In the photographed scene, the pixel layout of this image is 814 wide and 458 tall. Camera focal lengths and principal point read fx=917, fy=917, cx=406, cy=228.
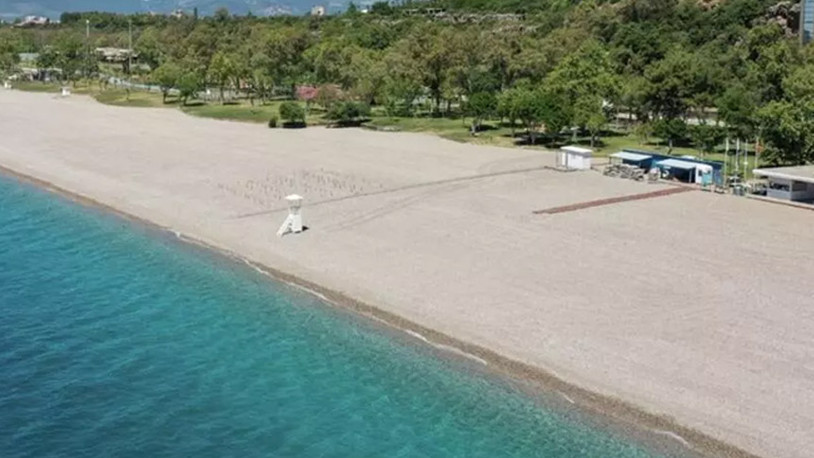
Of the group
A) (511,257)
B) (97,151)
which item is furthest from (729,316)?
(97,151)

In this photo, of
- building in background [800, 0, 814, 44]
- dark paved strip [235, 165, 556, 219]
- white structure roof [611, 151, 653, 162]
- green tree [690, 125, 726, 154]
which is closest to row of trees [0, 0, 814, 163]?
green tree [690, 125, 726, 154]

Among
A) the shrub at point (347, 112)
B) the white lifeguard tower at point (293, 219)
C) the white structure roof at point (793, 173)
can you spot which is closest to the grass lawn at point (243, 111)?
the shrub at point (347, 112)

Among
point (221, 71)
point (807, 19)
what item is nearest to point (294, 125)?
point (221, 71)

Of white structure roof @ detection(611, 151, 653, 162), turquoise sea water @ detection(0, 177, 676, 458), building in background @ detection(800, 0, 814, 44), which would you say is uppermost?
building in background @ detection(800, 0, 814, 44)

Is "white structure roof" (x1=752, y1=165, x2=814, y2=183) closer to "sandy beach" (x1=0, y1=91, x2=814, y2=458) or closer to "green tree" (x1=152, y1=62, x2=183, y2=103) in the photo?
"sandy beach" (x1=0, y1=91, x2=814, y2=458)

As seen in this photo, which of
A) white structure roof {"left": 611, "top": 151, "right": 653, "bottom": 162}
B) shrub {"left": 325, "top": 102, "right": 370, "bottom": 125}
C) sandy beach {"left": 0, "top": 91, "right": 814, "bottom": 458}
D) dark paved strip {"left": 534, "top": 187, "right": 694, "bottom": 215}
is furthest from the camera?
shrub {"left": 325, "top": 102, "right": 370, "bottom": 125}

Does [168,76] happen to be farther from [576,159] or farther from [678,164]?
[678,164]
